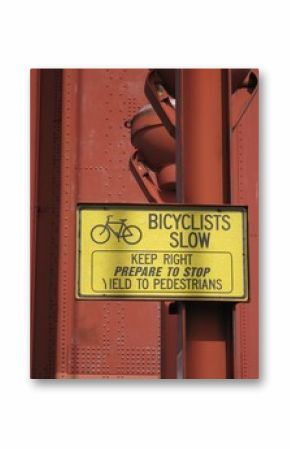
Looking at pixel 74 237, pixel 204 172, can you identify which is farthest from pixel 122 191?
pixel 204 172

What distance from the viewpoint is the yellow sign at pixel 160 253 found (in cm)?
384

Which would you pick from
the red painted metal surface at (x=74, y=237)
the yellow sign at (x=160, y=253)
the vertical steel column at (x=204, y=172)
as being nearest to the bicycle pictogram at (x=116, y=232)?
the yellow sign at (x=160, y=253)

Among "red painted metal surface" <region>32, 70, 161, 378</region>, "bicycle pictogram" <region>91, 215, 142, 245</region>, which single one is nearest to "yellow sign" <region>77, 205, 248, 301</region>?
"bicycle pictogram" <region>91, 215, 142, 245</region>

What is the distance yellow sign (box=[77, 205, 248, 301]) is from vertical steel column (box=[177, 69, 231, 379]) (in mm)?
70

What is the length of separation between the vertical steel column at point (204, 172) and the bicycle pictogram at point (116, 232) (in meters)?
0.22

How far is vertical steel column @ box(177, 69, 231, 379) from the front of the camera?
3865 mm

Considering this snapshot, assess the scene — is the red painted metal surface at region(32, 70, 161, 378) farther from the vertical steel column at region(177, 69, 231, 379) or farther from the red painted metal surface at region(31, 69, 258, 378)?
the vertical steel column at region(177, 69, 231, 379)

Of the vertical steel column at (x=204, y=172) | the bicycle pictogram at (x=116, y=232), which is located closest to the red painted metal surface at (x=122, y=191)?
the vertical steel column at (x=204, y=172)

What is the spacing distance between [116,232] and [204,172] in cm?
40

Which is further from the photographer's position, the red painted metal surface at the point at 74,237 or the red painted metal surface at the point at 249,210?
the red painted metal surface at the point at 74,237

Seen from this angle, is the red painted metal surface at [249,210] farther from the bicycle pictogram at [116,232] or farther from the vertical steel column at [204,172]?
the bicycle pictogram at [116,232]
